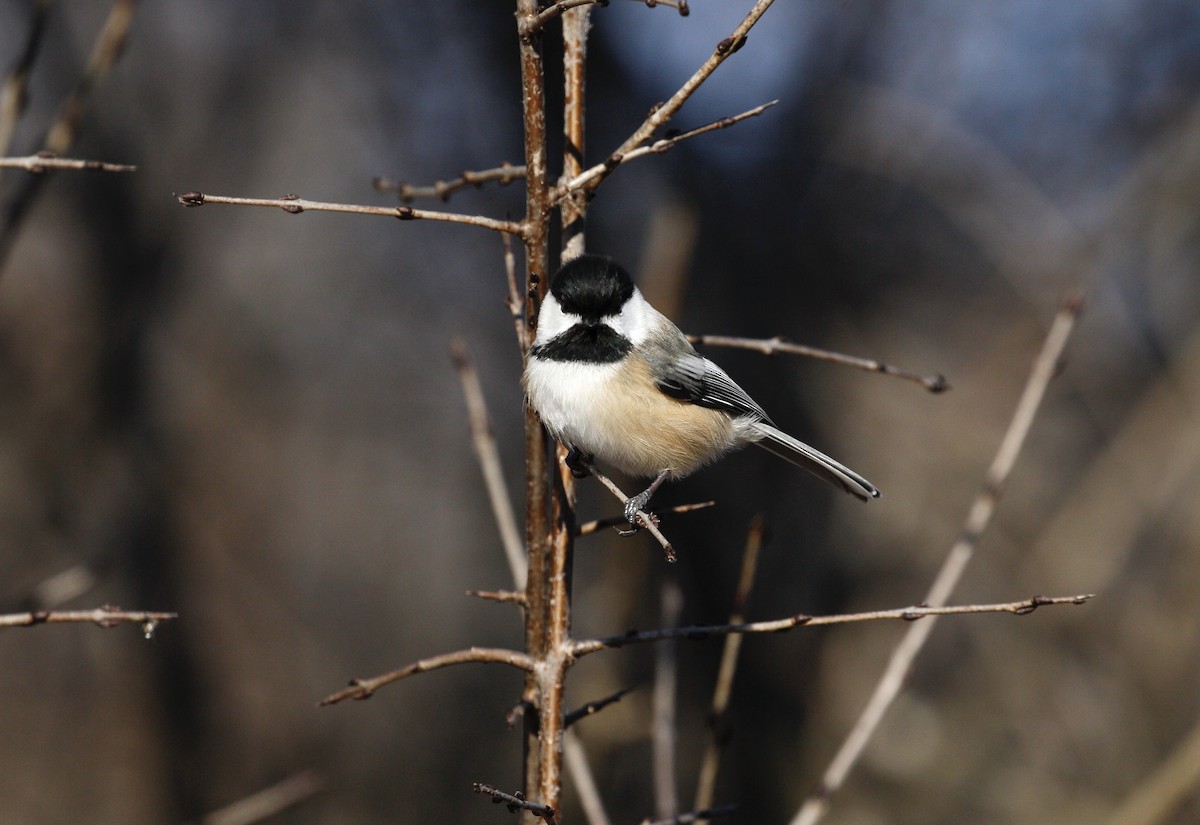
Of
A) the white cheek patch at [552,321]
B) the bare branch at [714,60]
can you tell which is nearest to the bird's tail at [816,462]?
the white cheek patch at [552,321]

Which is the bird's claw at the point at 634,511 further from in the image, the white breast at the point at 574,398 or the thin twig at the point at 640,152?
the thin twig at the point at 640,152

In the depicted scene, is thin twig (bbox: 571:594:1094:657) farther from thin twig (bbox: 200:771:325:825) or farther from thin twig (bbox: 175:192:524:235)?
thin twig (bbox: 200:771:325:825)

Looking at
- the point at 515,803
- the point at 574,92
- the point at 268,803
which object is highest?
the point at 574,92

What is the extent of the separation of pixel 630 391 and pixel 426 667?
95cm

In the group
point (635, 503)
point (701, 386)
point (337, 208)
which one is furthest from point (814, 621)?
point (701, 386)

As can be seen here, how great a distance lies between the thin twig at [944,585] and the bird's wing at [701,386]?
2.32 feet

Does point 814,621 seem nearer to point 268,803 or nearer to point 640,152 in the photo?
point 640,152

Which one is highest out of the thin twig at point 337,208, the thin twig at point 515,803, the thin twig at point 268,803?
the thin twig at point 337,208

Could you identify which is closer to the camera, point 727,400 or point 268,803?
point 268,803

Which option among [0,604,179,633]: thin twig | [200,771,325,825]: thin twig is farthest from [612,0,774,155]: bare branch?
[200,771,325,825]: thin twig

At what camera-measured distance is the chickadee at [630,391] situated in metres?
1.93

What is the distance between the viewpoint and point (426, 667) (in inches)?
51.5

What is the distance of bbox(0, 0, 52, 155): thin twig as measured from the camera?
1.64 m

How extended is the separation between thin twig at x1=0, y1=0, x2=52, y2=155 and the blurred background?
2.70 metres
